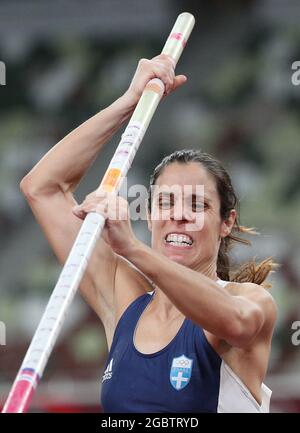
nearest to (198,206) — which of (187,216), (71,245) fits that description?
(187,216)

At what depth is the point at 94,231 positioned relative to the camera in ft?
8.41

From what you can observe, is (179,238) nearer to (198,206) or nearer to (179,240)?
(179,240)

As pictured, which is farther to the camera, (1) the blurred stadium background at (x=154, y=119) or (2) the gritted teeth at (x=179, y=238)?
(1) the blurred stadium background at (x=154, y=119)

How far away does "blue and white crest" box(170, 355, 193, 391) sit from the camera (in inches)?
111

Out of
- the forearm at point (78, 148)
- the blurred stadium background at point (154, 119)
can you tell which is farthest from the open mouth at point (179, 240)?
the blurred stadium background at point (154, 119)

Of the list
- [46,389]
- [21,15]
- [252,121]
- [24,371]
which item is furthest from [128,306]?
[21,15]

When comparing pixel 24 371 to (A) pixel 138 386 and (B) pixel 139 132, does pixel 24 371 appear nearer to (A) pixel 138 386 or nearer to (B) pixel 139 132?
(A) pixel 138 386

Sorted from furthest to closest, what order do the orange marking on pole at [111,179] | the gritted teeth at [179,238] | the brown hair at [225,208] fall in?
the brown hair at [225,208] → the gritted teeth at [179,238] → the orange marking on pole at [111,179]

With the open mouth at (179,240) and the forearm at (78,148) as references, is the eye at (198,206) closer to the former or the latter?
the open mouth at (179,240)

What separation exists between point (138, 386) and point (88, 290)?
50 cm

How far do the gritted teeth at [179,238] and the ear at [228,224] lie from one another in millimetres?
219

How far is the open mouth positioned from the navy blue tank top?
0.26m

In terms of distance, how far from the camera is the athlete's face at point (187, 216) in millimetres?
3002

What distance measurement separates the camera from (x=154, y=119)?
25.3ft
